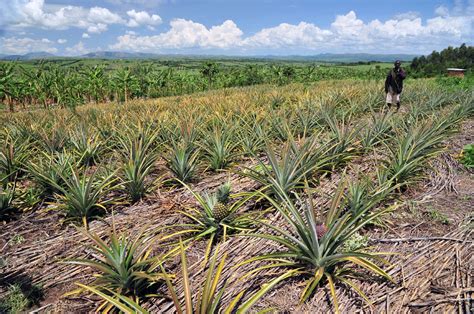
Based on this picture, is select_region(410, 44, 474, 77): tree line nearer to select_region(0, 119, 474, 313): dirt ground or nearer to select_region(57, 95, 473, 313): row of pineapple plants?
select_region(0, 119, 474, 313): dirt ground

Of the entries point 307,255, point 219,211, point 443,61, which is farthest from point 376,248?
point 443,61

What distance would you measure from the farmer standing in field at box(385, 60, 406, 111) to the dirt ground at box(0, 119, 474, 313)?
5705 mm

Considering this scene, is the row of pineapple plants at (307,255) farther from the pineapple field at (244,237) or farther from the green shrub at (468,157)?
the green shrub at (468,157)

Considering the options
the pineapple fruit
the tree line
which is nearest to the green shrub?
the pineapple fruit

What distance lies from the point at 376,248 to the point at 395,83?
7.88 metres

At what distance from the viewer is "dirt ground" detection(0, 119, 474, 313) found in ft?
6.27

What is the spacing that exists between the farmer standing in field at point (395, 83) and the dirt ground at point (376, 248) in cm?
570

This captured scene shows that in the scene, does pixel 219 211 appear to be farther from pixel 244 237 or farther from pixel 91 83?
pixel 91 83

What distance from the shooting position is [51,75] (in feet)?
82.9

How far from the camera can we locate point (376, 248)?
239cm

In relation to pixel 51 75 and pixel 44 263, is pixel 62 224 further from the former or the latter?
pixel 51 75

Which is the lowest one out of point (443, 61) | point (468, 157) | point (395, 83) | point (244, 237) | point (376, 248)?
point (244, 237)

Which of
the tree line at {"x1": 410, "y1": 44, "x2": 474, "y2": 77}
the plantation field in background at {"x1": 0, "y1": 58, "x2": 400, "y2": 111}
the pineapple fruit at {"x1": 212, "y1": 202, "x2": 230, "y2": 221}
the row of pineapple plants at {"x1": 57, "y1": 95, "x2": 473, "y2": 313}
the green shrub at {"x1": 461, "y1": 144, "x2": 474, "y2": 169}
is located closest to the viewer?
the row of pineapple plants at {"x1": 57, "y1": 95, "x2": 473, "y2": 313}

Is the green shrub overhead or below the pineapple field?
overhead
